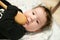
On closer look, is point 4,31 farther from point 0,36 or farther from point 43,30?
point 43,30

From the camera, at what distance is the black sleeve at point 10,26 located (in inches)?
40.8

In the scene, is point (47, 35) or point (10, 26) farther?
point (47, 35)

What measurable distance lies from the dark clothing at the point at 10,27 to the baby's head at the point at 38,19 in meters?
0.09

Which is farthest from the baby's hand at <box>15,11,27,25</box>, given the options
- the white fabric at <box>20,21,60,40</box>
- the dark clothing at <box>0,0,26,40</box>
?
the white fabric at <box>20,21,60,40</box>

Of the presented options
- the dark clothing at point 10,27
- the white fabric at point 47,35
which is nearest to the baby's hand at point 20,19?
the dark clothing at point 10,27

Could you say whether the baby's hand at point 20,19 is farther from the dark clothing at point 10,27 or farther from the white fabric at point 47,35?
the white fabric at point 47,35

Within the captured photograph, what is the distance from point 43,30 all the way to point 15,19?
0.29m

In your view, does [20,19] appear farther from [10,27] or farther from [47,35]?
[47,35]

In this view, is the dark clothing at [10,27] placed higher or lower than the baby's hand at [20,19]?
lower

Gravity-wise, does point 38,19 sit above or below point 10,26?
above

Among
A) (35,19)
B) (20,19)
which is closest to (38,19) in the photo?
(35,19)

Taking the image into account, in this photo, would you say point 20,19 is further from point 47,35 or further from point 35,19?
point 47,35

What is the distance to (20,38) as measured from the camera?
118 cm

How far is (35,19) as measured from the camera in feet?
3.87
